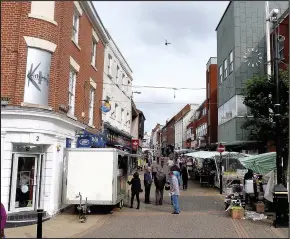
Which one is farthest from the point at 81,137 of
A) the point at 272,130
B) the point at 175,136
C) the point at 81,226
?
the point at 175,136

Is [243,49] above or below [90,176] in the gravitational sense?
above

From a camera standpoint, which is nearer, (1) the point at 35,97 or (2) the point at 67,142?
(1) the point at 35,97

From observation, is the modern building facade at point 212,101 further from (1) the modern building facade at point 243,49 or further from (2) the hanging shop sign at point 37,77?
(2) the hanging shop sign at point 37,77

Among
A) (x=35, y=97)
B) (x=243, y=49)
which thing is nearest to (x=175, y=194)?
(x=35, y=97)

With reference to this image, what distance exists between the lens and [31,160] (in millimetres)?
12016

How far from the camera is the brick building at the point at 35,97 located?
11.1 metres

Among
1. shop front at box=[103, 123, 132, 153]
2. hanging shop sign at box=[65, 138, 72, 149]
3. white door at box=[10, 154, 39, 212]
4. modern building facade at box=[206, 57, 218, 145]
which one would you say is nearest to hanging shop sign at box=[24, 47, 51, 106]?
white door at box=[10, 154, 39, 212]

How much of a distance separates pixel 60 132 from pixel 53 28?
371 cm

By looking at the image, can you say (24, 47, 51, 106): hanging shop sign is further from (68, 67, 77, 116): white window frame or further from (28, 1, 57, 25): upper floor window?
(68, 67, 77, 116): white window frame

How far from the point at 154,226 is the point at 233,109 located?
58.3 ft

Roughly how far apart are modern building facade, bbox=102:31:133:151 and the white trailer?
710cm

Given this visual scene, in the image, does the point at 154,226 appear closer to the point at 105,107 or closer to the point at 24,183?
the point at 24,183

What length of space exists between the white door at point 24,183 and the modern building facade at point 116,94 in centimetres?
757

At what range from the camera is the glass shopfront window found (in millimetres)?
25688
